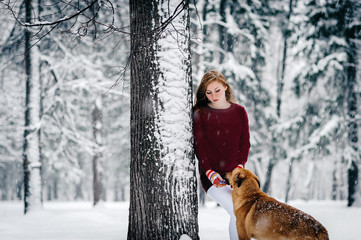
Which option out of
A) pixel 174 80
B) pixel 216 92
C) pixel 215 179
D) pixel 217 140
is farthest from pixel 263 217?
pixel 174 80

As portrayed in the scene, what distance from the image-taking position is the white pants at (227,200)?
11.0 feet

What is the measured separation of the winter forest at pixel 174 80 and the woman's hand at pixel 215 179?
0.76 feet

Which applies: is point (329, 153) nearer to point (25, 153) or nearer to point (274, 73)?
point (274, 73)

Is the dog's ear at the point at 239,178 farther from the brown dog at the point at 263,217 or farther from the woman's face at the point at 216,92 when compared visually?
the woman's face at the point at 216,92

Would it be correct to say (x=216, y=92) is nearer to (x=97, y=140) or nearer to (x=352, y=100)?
(x=352, y=100)

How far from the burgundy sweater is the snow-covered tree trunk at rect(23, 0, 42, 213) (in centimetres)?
672

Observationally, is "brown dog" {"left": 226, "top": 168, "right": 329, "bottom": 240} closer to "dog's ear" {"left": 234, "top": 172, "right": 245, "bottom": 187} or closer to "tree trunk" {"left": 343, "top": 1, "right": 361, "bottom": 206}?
"dog's ear" {"left": 234, "top": 172, "right": 245, "bottom": 187}

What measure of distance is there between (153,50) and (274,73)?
50.7 feet

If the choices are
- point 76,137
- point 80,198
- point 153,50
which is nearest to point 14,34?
point 76,137

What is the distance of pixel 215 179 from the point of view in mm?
3328

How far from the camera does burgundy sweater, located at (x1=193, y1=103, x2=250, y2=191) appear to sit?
3596 mm

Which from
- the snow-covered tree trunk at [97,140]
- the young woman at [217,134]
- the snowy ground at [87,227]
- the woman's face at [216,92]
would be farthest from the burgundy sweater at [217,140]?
the snow-covered tree trunk at [97,140]

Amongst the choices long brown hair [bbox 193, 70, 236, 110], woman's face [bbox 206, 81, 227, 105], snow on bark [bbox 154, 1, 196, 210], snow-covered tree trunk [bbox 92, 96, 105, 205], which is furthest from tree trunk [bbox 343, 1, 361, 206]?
snow-covered tree trunk [bbox 92, 96, 105, 205]

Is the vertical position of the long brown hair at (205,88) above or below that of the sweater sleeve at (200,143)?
above
